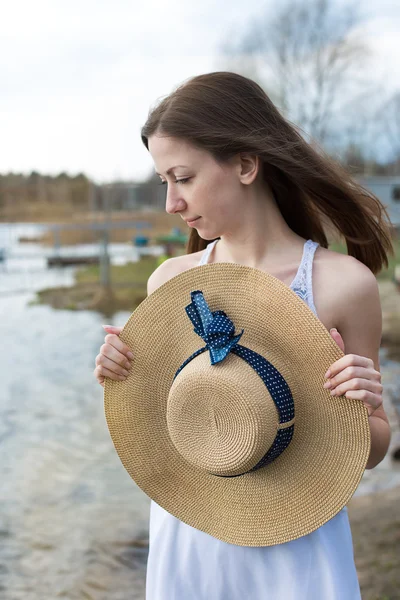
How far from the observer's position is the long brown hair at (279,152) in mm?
1455

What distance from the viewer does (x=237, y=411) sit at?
130 cm

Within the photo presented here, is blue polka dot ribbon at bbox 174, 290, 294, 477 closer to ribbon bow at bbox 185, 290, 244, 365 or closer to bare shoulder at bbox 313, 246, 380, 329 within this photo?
ribbon bow at bbox 185, 290, 244, 365

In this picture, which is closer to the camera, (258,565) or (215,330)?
(215,330)

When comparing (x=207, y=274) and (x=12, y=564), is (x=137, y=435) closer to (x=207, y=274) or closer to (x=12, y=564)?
(x=207, y=274)

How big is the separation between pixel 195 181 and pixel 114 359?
37cm

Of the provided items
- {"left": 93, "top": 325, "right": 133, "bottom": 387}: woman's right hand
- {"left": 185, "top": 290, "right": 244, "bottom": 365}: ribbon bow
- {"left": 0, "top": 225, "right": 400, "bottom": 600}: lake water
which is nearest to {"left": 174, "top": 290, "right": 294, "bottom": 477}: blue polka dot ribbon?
{"left": 185, "top": 290, "right": 244, "bottom": 365}: ribbon bow

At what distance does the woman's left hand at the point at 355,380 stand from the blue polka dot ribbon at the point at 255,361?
8 cm

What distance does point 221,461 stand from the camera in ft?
4.37

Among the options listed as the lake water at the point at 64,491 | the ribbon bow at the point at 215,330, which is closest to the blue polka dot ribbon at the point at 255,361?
the ribbon bow at the point at 215,330

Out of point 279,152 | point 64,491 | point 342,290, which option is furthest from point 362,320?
point 64,491

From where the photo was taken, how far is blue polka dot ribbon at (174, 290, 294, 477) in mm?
1303

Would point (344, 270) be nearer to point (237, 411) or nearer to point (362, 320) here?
point (362, 320)

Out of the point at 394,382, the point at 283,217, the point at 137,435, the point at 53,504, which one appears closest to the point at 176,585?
the point at 137,435

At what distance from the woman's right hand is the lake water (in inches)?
80.9
